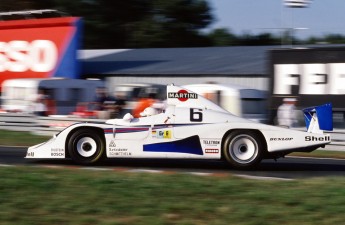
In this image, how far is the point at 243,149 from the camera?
11.7 m

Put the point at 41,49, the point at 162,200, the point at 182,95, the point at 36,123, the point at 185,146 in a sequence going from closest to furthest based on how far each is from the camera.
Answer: the point at 162,200 < the point at 185,146 < the point at 182,95 < the point at 36,123 < the point at 41,49

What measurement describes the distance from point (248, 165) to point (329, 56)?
8.90m

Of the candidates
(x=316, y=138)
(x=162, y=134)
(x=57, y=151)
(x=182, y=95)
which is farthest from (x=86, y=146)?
(x=316, y=138)

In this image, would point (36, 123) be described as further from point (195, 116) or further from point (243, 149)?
point (243, 149)

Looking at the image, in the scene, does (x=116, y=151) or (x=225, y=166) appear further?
(x=225, y=166)

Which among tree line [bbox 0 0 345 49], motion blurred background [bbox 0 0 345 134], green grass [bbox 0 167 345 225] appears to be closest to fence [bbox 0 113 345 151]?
motion blurred background [bbox 0 0 345 134]

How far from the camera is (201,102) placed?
12102 mm

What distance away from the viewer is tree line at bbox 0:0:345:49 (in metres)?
58.7

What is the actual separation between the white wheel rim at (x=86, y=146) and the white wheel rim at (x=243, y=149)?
2.32 m

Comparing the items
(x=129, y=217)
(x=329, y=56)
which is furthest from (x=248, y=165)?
(x=329, y=56)

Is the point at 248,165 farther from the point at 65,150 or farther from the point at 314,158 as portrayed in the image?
the point at 314,158

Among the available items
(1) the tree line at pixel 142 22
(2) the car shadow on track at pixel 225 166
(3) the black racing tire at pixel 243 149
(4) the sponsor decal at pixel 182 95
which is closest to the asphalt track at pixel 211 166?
(2) the car shadow on track at pixel 225 166

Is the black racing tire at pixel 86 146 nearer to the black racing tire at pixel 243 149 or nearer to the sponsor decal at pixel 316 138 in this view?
the black racing tire at pixel 243 149

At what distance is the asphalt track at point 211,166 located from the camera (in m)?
11.4
